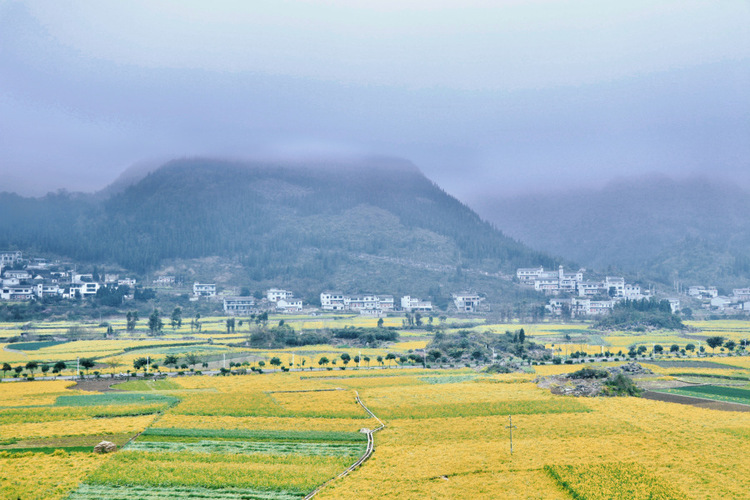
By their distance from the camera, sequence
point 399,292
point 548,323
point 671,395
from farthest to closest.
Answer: point 399,292
point 548,323
point 671,395

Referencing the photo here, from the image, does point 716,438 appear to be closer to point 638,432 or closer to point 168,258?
point 638,432

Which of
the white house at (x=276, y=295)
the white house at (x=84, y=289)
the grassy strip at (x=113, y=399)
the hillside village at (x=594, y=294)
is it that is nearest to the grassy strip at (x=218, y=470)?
the grassy strip at (x=113, y=399)

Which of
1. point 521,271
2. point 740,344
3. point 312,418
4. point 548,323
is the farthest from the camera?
point 521,271

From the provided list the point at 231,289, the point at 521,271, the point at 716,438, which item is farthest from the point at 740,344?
the point at 231,289

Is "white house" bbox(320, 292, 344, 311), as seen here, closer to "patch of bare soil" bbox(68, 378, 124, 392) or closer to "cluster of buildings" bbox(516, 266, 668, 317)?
"cluster of buildings" bbox(516, 266, 668, 317)

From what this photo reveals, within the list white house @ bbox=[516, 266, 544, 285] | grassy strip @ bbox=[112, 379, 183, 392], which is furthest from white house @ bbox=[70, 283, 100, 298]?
white house @ bbox=[516, 266, 544, 285]

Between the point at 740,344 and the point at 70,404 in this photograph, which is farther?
the point at 740,344
